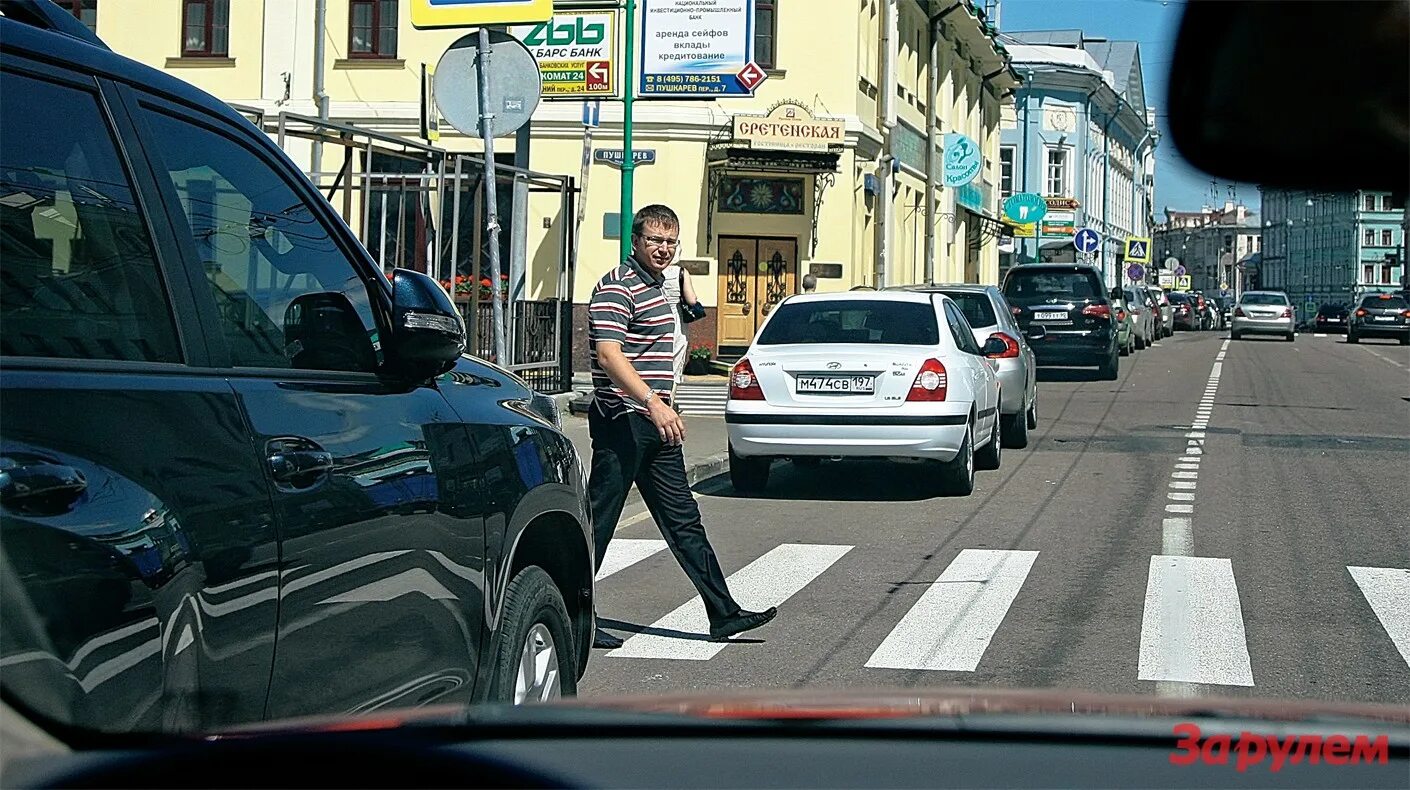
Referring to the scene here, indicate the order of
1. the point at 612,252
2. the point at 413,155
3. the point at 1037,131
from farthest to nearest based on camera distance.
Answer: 1. the point at 1037,131
2. the point at 612,252
3. the point at 413,155

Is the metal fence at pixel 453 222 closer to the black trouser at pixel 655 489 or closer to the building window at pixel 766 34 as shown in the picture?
the black trouser at pixel 655 489

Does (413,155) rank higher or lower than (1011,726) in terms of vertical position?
higher

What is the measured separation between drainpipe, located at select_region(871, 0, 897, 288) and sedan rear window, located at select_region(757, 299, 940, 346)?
63.9ft

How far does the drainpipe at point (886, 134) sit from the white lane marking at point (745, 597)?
74.4 ft

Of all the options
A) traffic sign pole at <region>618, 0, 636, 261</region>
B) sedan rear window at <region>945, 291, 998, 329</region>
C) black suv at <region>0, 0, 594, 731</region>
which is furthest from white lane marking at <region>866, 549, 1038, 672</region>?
traffic sign pole at <region>618, 0, 636, 261</region>

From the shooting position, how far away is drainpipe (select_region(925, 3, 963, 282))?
34.0 meters

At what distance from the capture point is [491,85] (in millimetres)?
10656

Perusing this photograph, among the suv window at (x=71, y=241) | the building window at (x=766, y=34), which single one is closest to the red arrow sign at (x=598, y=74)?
the building window at (x=766, y=34)

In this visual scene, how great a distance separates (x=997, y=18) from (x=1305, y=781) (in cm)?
4482

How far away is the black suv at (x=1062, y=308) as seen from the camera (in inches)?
1022

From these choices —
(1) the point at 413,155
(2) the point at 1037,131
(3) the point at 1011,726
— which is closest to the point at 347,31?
(1) the point at 413,155

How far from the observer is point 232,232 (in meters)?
3.42

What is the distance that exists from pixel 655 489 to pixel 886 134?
2581cm

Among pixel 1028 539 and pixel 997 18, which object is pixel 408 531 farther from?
pixel 997 18
